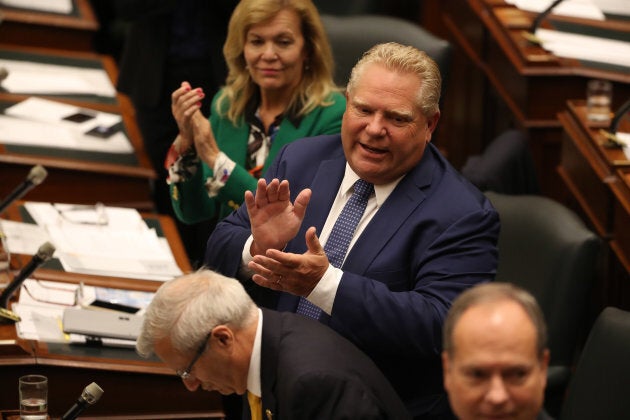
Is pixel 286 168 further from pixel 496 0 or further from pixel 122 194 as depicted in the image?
pixel 496 0

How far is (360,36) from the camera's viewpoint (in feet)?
14.7

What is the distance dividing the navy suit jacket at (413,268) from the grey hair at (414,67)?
0.48 ft

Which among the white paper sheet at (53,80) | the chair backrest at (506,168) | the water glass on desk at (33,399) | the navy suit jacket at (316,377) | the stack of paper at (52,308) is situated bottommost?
the white paper sheet at (53,80)

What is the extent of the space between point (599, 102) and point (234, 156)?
47.2 inches

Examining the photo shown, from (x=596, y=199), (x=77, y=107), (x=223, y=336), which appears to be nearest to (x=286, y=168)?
(x=223, y=336)

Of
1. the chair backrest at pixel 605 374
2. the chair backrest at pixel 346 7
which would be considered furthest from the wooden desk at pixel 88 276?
the chair backrest at pixel 346 7

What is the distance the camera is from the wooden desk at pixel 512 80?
466 cm

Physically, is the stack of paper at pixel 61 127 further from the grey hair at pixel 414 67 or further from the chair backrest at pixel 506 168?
the grey hair at pixel 414 67

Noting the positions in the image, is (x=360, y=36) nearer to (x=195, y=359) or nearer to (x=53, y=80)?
(x=53, y=80)

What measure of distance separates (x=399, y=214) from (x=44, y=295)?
114 cm

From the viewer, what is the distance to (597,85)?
13.5ft

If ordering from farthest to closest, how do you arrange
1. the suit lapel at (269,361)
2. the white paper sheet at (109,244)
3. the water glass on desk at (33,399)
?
1. the white paper sheet at (109,244)
2. the water glass on desk at (33,399)
3. the suit lapel at (269,361)

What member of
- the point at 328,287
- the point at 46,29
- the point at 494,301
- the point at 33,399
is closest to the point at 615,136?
the point at 328,287

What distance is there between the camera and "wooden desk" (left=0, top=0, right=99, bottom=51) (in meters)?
5.54
